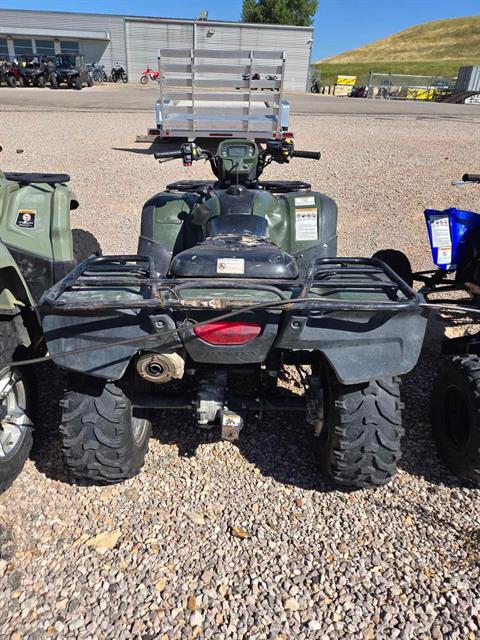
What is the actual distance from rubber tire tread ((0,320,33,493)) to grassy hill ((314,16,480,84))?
187 ft

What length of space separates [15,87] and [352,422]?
108ft

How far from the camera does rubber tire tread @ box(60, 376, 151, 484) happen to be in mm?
2320

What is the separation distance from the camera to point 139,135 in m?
13.4

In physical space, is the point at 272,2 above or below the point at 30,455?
above

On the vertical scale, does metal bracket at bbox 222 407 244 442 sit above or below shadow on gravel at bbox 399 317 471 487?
above

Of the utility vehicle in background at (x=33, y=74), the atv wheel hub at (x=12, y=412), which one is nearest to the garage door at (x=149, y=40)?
the utility vehicle in background at (x=33, y=74)

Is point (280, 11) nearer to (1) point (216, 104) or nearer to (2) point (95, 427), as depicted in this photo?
(1) point (216, 104)

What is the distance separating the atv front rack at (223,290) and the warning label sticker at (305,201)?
4.00 ft

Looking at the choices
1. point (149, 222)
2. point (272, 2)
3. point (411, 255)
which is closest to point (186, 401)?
point (149, 222)

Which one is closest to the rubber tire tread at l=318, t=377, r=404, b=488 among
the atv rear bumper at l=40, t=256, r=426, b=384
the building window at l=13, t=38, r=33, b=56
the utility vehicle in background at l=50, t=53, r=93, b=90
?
the atv rear bumper at l=40, t=256, r=426, b=384

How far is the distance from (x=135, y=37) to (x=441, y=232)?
43.2 metres

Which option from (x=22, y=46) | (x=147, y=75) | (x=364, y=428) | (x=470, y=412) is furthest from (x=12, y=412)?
(x=22, y=46)

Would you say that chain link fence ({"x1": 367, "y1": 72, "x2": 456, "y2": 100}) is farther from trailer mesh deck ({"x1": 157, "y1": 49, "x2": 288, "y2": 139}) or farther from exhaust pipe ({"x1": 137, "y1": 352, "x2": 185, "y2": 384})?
exhaust pipe ({"x1": 137, "y1": 352, "x2": 185, "y2": 384})

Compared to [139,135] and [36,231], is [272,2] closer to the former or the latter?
[139,135]
